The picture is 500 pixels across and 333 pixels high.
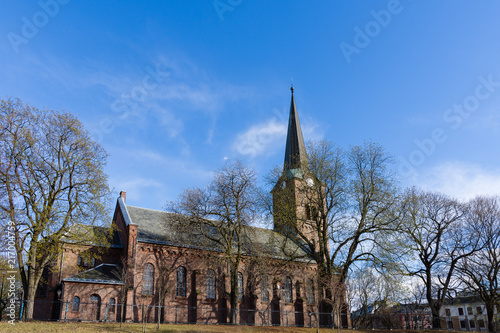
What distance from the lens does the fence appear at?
1177 inches

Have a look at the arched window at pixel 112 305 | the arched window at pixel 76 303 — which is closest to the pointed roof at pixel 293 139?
the arched window at pixel 112 305

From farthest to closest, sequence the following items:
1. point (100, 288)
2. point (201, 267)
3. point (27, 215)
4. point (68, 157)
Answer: point (201, 267), point (100, 288), point (68, 157), point (27, 215)

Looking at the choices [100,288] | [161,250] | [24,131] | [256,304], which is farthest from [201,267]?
[24,131]

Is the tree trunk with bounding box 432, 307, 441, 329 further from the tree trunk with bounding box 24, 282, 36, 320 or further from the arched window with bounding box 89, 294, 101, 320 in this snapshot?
the tree trunk with bounding box 24, 282, 36, 320

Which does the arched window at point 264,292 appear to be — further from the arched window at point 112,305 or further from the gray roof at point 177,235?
the arched window at point 112,305

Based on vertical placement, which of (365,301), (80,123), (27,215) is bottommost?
(365,301)

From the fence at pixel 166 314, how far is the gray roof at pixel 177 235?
5.41 metres

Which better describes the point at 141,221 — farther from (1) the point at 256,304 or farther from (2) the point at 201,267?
(1) the point at 256,304

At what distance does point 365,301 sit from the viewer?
46188mm

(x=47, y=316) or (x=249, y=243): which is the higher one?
(x=249, y=243)

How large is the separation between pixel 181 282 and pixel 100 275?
24.4 ft

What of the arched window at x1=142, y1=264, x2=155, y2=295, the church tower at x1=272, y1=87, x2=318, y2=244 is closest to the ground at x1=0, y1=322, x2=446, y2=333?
the church tower at x1=272, y1=87, x2=318, y2=244

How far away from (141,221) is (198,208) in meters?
8.77

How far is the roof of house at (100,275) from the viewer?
30703 mm
